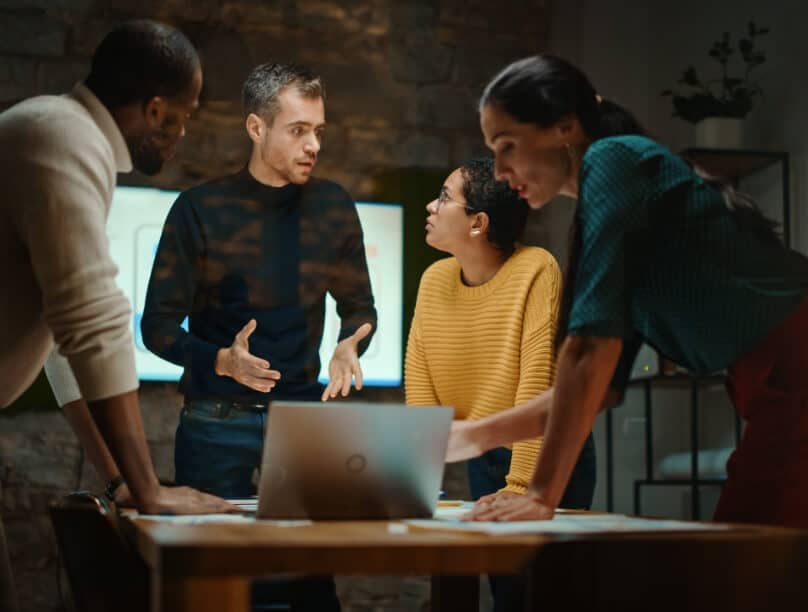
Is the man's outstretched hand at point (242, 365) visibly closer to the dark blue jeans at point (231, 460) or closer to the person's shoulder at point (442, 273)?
the dark blue jeans at point (231, 460)

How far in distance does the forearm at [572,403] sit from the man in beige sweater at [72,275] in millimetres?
432

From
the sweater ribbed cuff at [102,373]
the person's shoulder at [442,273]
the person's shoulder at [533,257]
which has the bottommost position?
the sweater ribbed cuff at [102,373]

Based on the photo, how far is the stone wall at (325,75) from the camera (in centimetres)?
296

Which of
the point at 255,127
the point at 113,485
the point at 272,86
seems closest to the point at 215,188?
the point at 255,127

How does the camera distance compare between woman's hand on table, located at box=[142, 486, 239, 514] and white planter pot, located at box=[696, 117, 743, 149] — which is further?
white planter pot, located at box=[696, 117, 743, 149]

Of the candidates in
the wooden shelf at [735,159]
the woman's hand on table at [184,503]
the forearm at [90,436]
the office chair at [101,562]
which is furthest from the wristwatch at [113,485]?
the wooden shelf at [735,159]

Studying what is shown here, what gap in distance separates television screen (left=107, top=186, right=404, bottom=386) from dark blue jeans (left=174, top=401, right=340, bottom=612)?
17cm

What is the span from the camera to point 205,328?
2.16m

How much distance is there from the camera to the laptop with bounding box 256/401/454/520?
1.34m

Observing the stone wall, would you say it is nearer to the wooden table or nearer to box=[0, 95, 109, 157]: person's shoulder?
box=[0, 95, 109, 157]: person's shoulder

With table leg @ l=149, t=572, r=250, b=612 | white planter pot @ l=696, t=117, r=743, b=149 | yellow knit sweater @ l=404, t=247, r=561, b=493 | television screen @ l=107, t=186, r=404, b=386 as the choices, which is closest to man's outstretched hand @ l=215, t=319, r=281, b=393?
television screen @ l=107, t=186, r=404, b=386

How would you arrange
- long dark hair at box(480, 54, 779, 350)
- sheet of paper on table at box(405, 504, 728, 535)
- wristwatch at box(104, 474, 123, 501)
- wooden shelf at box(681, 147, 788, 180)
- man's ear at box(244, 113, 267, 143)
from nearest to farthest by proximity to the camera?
sheet of paper on table at box(405, 504, 728, 535)
long dark hair at box(480, 54, 779, 350)
wristwatch at box(104, 474, 123, 501)
man's ear at box(244, 113, 267, 143)
wooden shelf at box(681, 147, 788, 180)

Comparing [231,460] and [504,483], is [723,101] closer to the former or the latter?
[504,483]

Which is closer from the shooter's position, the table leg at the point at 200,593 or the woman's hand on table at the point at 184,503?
the table leg at the point at 200,593
